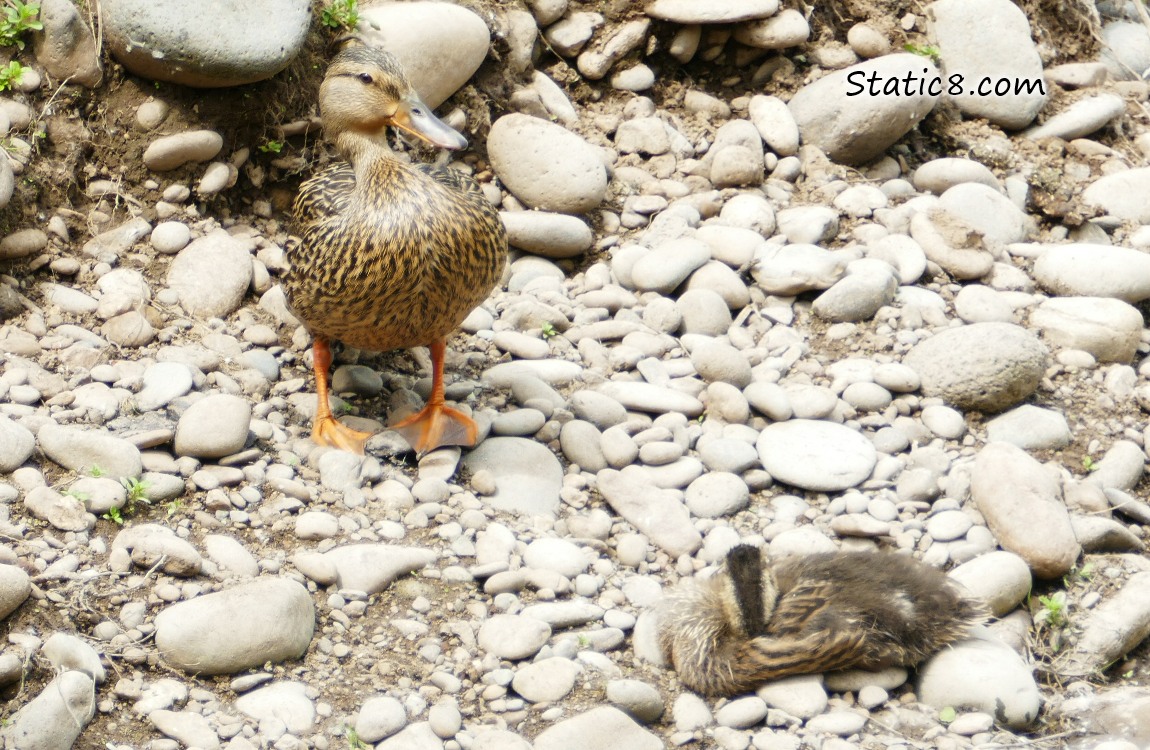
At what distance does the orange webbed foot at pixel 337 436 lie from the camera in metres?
4.92

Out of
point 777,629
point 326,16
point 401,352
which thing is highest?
point 326,16

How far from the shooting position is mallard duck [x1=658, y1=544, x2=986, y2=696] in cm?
406

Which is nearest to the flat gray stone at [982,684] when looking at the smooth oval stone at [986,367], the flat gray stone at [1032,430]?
the flat gray stone at [1032,430]

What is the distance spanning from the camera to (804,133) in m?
7.18

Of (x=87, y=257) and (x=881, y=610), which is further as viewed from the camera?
(x=87, y=257)

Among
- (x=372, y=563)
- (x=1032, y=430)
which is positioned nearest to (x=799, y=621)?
(x=372, y=563)

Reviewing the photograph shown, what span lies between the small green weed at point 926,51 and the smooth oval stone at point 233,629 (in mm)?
5107

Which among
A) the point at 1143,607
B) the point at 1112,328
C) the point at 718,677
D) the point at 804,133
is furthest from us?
the point at 804,133

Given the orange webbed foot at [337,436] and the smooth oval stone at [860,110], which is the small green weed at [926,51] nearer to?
the smooth oval stone at [860,110]

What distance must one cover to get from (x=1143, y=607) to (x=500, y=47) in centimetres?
413

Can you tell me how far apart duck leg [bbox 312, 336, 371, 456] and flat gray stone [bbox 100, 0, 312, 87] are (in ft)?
4.38

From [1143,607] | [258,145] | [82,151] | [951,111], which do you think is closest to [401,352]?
[258,145]

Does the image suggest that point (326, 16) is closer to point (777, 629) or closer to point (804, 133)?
point (804, 133)

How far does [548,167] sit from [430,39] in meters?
0.83
